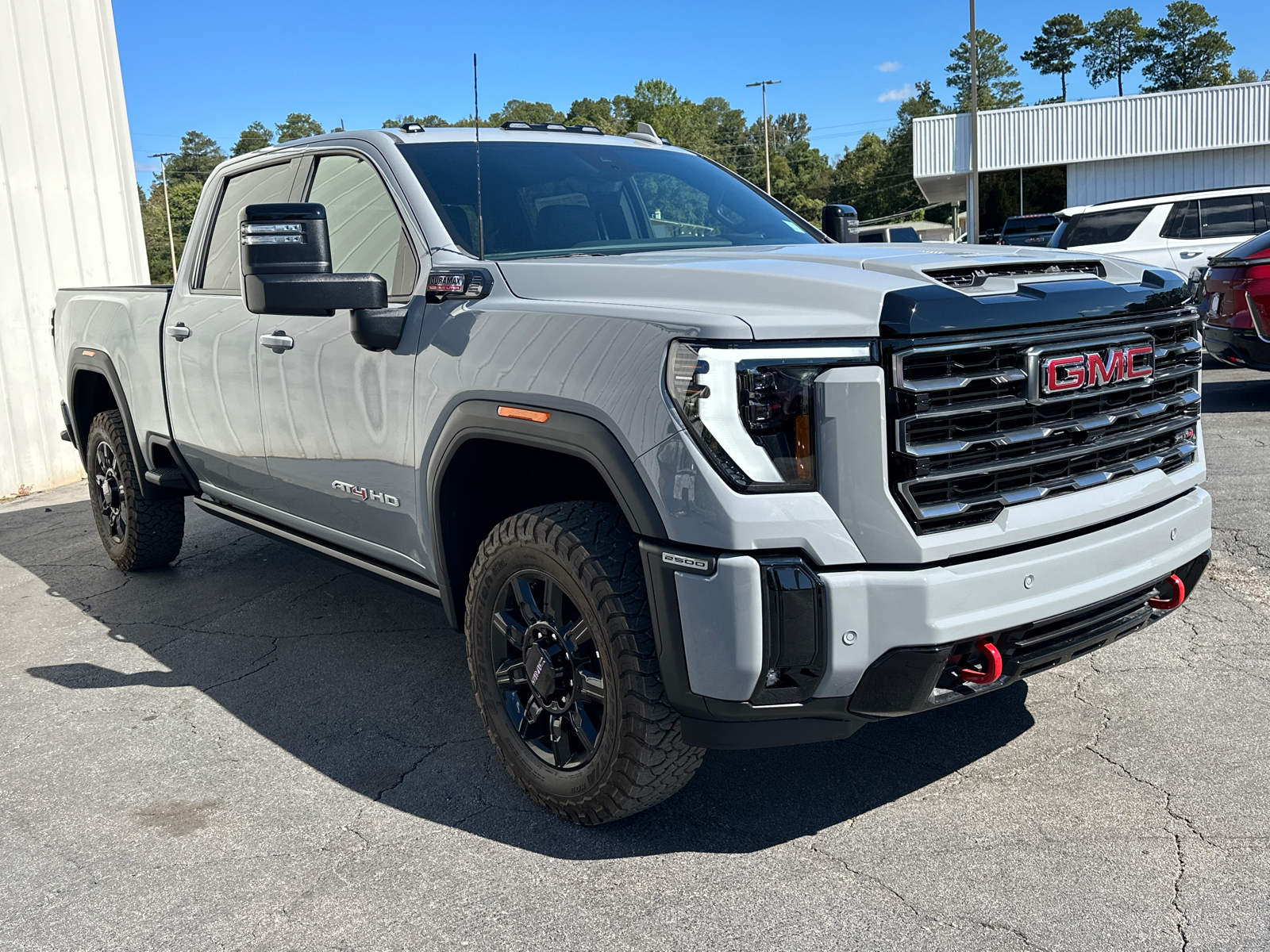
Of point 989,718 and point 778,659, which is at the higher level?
point 778,659

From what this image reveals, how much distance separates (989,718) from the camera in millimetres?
3713

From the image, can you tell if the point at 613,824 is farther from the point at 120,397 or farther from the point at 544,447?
the point at 120,397

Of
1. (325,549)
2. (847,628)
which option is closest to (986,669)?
(847,628)

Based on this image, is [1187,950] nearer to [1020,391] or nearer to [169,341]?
[1020,391]

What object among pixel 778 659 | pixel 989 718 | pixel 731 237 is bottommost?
pixel 989 718

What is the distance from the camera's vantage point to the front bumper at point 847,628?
2508 mm

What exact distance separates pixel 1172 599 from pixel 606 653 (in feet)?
5.31

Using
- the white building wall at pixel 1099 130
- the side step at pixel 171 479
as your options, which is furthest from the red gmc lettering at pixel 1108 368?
the white building wall at pixel 1099 130

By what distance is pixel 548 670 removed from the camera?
305 centimetres

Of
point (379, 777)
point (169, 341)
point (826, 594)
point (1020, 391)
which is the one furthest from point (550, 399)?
point (169, 341)

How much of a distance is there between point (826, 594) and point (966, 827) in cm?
96

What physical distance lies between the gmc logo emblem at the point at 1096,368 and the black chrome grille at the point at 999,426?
0.07ft

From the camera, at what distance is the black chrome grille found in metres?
2.53

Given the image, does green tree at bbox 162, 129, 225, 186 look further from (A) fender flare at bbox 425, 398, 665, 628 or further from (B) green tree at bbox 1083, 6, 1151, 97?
(A) fender flare at bbox 425, 398, 665, 628
